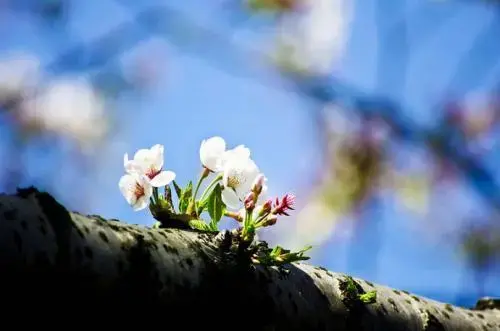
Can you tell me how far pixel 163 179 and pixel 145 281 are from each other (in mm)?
476

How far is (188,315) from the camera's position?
1277mm

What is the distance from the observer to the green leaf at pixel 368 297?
1663 mm

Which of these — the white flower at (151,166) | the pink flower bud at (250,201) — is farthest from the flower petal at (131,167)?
the pink flower bud at (250,201)

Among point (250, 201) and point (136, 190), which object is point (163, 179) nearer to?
point (136, 190)

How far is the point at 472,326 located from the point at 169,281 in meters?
0.98

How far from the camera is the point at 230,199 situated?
5.49 feet

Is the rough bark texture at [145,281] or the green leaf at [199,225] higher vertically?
the green leaf at [199,225]

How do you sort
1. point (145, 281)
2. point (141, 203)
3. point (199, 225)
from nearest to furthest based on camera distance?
point (145, 281)
point (199, 225)
point (141, 203)

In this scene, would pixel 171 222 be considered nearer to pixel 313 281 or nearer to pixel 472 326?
pixel 313 281

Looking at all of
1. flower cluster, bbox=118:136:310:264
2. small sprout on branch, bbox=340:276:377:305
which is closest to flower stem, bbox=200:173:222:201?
flower cluster, bbox=118:136:310:264

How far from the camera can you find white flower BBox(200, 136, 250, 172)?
1.74 m

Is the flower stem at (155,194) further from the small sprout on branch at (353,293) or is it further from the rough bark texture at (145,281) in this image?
the small sprout on branch at (353,293)

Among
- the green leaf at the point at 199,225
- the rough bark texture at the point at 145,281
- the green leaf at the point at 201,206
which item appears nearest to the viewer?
the rough bark texture at the point at 145,281

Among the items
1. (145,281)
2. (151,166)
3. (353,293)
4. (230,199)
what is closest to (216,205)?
(230,199)
